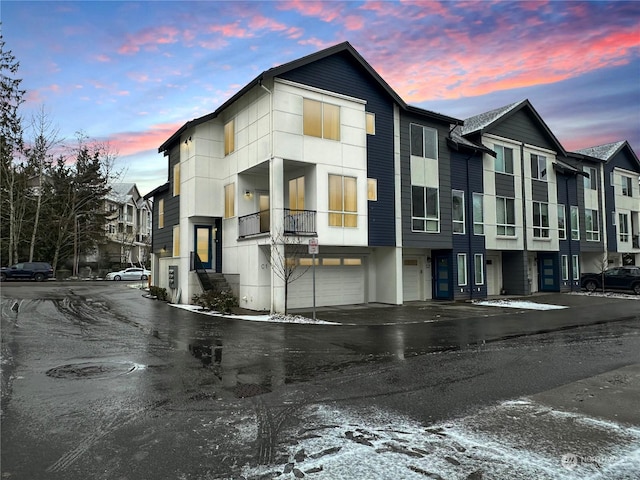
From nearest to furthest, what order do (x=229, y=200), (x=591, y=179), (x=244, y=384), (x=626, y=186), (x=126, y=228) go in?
(x=244, y=384)
(x=229, y=200)
(x=591, y=179)
(x=626, y=186)
(x=126, y=228)

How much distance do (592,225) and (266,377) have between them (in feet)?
108

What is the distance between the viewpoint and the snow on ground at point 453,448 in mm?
3863

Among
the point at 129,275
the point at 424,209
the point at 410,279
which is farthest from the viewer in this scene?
the point at 129,275

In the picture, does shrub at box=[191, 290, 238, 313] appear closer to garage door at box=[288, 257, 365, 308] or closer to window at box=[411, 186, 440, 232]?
garage door at box=[288, 257, 365, 308]

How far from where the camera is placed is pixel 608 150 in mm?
35250

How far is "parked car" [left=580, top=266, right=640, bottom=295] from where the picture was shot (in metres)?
27.1

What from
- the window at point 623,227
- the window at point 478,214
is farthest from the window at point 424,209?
the window at point 623,227

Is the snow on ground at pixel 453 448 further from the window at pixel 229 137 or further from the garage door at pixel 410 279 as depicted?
the garage door at pixel 410 279

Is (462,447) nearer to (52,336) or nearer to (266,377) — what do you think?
(266,377)

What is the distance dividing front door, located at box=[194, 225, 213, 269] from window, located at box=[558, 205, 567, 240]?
22.9 metres

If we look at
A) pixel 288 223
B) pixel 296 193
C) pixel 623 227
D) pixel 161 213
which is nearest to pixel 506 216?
pixel 296 193

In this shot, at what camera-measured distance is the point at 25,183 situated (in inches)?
1660

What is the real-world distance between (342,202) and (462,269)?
8933 mm

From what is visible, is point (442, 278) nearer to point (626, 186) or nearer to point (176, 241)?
point (176, 241)
